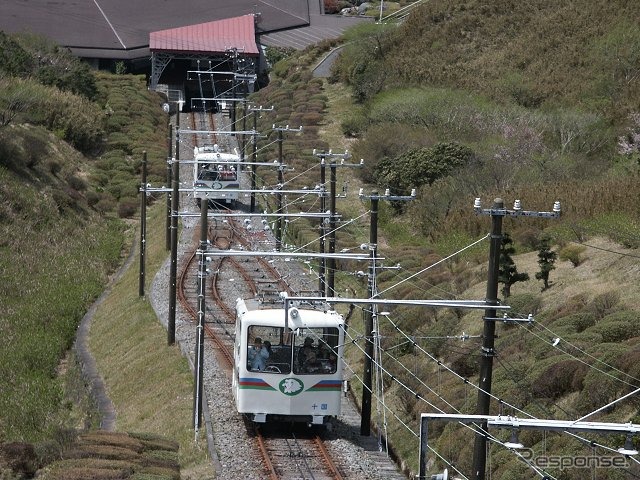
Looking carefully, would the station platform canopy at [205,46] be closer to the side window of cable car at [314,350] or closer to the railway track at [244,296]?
the railway track at [244,296]

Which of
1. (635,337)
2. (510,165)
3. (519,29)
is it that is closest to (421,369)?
(635,337)

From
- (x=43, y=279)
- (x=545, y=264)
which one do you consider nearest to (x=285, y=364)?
(x=545, y=264)

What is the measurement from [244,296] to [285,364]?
51.9 ft

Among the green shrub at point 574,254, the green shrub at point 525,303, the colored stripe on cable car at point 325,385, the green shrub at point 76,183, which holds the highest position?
the green shrub at point 574,254

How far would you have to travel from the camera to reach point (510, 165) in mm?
53906

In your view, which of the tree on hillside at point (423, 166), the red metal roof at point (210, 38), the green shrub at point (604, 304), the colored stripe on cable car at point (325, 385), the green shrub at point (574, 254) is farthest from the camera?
the red metal roof at point (210, 38)

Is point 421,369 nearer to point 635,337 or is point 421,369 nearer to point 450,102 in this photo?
point 635,337

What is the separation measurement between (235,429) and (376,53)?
65105 mm

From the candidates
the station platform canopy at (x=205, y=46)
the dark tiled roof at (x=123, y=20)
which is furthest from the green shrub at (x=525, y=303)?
the dark tiled roof at (x=123, y=20)

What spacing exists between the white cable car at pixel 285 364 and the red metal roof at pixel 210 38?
2429 inches

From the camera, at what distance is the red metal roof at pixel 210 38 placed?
→ 85500 millimetres

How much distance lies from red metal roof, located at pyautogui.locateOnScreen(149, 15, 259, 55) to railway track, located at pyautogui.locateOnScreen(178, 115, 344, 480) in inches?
1408

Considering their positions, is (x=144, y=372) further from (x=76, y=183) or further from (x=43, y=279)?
(x=76, y=183)

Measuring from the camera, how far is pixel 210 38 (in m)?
87.6
